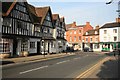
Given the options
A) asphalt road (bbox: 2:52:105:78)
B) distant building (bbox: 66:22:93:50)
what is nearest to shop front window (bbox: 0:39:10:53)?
asphalt road (bbox: 2:52:105:78)

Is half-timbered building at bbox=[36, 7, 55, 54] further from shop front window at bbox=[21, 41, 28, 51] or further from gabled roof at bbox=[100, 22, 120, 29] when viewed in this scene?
gabled roof at bbox=[100, 22, 120, 29]

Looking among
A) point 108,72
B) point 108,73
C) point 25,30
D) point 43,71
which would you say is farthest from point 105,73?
point 25,30

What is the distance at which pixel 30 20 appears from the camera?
3734 cm

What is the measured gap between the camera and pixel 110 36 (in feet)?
231

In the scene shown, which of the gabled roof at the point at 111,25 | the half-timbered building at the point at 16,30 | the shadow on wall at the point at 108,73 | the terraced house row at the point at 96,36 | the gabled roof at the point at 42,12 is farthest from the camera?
the terraced house row at the point at 96,36

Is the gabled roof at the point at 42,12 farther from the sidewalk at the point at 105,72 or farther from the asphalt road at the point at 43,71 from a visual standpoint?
the sidewalk at the point at 105,72

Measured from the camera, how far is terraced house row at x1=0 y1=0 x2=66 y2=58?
2983cm

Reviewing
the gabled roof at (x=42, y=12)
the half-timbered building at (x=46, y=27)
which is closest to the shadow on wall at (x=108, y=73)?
the half-timbered building at (x=46, y=27)

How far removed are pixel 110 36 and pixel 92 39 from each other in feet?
28.8

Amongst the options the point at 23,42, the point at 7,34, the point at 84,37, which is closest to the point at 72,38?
the point at 84,37

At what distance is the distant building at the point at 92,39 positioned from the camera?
75875 mm

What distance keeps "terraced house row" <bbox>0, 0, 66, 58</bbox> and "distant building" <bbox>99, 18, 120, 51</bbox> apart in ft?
84.3

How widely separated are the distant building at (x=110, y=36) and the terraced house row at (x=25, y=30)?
25.7m

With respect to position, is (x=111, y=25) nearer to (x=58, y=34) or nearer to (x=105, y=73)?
(x=58, y=34)
